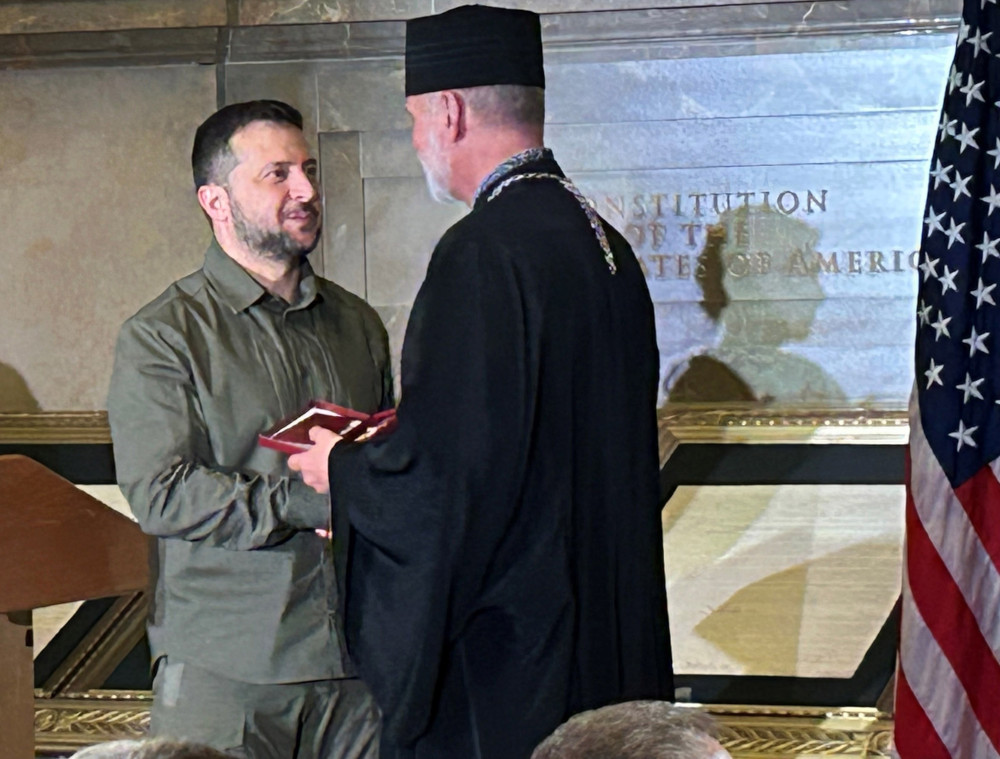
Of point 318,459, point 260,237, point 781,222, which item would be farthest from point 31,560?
point 781,222

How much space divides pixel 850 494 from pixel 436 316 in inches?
102

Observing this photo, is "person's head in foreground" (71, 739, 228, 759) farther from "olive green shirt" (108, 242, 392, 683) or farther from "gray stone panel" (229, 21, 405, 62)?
"gray stone panel" (229, 21, 405, 62)

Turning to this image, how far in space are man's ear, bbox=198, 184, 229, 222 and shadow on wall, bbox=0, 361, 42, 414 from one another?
2290 millimetres

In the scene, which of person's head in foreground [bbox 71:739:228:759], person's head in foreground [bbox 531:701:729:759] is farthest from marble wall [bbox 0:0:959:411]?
person's head in foreground [bbox 71:739:228:759]

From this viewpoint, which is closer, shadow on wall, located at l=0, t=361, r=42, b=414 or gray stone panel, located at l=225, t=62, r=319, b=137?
gray stone panel, located at l=225, t=62, r=319, b=137

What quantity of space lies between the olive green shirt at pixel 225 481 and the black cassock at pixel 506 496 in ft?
0.94

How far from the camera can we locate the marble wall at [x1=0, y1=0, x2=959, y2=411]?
4648mm

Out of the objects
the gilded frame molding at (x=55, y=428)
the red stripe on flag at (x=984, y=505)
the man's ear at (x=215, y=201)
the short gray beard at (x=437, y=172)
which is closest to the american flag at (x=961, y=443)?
the red stripe on flag at (x=984, y=505)

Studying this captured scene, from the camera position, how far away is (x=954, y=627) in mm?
3590

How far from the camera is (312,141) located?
191 inches

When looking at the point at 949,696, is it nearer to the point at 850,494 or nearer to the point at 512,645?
the point at 850,494

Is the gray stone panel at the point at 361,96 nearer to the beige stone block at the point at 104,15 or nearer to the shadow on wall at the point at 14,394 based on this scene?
the beige stone block at the point at 104,15

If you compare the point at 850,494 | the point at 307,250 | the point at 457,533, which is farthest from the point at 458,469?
the point at 850,494

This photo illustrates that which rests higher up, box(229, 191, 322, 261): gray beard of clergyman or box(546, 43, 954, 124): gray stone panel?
box(546, 43, 954, 124): gray stone panel
